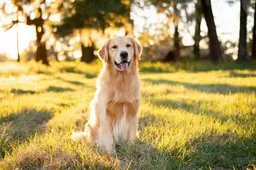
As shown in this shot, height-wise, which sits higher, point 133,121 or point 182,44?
point 182,44

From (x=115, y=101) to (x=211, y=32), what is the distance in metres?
14.4

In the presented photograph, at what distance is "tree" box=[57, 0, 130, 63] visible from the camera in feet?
60.1

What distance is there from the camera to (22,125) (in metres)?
5.48

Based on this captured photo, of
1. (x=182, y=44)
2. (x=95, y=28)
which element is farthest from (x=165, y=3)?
(x=182, y=44)

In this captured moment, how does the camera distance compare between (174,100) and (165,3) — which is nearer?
(174,100)

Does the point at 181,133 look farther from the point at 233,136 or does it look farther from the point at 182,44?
the point at 182,44

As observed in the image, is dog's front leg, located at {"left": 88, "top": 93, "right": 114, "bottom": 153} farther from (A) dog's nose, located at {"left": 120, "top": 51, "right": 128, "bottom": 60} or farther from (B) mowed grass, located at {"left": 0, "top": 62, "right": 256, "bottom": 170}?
(A) dog's nose, located at {"left": 120, "top": 51, "right": 128, "bottom": 60}

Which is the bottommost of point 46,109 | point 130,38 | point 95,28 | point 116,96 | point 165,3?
point 46,109

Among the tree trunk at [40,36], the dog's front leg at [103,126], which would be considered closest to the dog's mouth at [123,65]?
the dog's front leg at [103,126]

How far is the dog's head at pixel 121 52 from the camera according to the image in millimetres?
4297

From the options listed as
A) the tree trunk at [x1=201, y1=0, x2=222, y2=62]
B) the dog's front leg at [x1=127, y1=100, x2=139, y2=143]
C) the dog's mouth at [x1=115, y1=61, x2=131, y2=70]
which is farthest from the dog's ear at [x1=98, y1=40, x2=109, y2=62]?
the tree trunk at [x1=201, y1=0, x2=222, y2=62]

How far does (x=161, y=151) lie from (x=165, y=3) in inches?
623

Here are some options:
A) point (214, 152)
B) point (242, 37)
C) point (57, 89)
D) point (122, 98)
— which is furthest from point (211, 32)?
point (214, 152)

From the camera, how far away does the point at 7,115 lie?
5.94 metres
